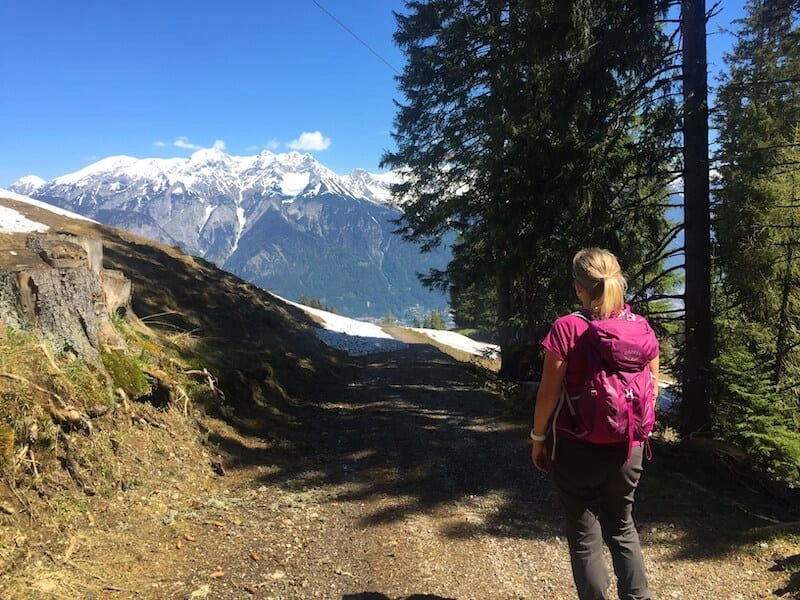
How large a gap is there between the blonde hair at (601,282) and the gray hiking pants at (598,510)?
32.8 inches

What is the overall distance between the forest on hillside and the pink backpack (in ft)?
19.5

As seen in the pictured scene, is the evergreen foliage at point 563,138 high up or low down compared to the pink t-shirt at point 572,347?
up

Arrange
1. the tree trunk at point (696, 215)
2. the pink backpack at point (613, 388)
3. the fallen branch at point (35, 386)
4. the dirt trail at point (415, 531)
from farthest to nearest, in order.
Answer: the tree trunk at point (696, 215), the fallen branch at point (35, 386), the dirt trail at point (415, 531), the pink backpack at point (613, 388)

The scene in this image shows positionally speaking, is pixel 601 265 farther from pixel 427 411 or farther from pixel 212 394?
Answer: pixel 427 411

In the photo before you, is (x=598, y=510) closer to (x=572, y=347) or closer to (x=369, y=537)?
(x=572, y=347)

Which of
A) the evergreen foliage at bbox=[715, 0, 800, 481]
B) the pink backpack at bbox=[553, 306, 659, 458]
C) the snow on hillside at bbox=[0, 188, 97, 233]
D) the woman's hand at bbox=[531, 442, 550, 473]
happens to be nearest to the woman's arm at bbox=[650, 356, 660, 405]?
the pink backpack at bbox=[553, 306, 659, 458]

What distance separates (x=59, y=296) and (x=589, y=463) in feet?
19.2

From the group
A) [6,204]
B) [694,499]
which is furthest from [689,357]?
[6,204]

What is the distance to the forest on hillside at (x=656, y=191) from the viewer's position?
8.27 meters

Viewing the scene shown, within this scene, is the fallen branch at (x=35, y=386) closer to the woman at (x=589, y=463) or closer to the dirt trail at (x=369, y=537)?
the dirt trail at (x=369, y=537)

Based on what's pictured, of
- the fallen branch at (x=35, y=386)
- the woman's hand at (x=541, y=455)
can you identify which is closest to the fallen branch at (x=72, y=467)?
the fallen branch at (x=35, y=386)

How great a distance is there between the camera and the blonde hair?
312cm

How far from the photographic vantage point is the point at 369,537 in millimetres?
5145

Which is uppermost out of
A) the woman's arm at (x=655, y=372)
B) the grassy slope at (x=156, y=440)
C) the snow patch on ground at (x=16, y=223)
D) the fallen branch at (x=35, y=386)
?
the snow patch on ground at (x=16, y=223)
